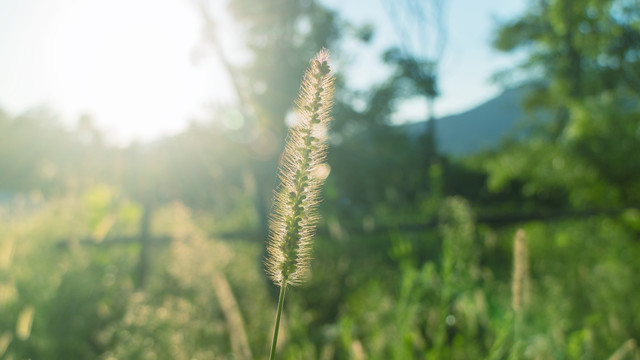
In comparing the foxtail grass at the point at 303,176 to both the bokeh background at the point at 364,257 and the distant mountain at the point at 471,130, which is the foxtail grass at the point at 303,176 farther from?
the distant mountain at the point at 471,130

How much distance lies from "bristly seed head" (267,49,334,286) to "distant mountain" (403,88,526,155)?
15.3m

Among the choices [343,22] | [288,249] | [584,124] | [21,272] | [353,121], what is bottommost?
[21,272]

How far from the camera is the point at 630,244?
→ 623cm

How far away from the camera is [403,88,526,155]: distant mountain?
18167 mm

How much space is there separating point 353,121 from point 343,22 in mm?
4060

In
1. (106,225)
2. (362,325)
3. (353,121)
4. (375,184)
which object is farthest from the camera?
(353,121)

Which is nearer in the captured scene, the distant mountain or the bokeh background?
the bokeh background

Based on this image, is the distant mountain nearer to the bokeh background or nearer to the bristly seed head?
the bokeh background

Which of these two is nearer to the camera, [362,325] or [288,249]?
[288,249]

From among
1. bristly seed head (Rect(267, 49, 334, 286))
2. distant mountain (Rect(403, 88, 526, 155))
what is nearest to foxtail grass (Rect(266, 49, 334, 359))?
bristly seed head (Rect(267, 49, 334, 286))

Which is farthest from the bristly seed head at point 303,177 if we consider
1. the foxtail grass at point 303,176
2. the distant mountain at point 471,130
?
the distant mountain at point 471,130

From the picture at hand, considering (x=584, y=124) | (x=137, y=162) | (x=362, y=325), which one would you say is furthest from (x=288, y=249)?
(x=137, y=162)

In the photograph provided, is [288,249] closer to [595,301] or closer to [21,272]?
[595,301]

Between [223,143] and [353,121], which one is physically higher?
[353,121]
